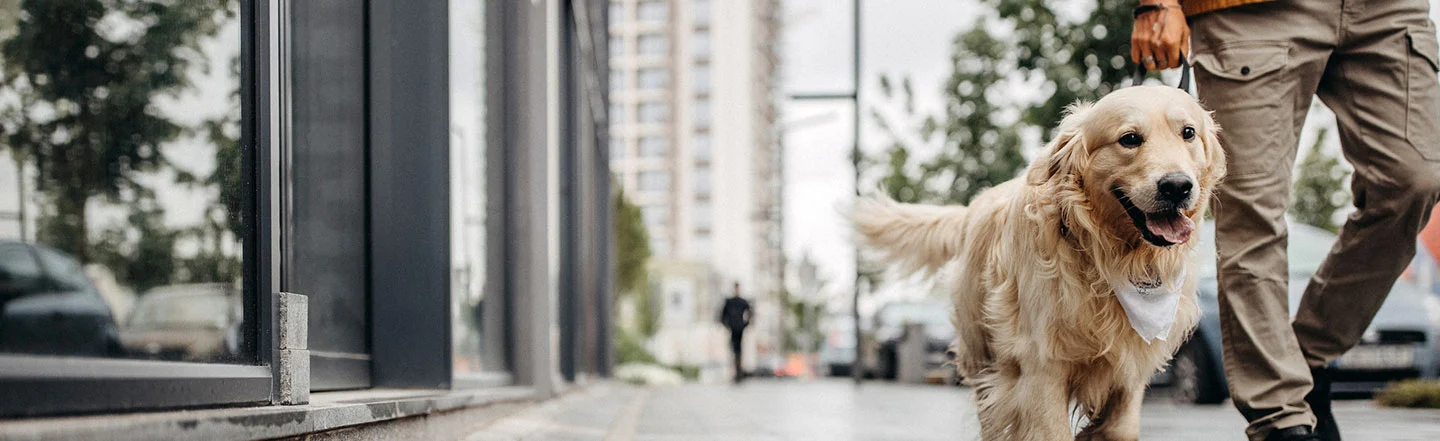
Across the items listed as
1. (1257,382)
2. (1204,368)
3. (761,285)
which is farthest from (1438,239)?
(761,285)

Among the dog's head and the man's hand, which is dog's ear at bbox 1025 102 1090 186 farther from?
the man's hand

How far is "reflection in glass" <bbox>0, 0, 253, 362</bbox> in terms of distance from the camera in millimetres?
1825

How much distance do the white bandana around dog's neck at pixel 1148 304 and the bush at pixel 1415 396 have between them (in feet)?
16.5

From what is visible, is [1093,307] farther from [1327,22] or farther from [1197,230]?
[1327,22]

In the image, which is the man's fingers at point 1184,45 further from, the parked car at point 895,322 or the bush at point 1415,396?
the parked car at point 895,322

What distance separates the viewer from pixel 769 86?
113 meters

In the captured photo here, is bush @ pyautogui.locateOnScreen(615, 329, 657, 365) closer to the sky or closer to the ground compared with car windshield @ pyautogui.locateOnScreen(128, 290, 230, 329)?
closer to the ground

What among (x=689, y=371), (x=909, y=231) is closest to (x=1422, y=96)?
(x=909, y=231)

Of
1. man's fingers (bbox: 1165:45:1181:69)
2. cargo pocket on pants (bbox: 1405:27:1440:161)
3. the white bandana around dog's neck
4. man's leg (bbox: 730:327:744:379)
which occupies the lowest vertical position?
man's leg (bbox: 730:327:744:379)

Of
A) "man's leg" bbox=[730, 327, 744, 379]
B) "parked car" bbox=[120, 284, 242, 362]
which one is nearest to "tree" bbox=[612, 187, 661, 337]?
"man's leg" bbox=[730, 327, 744, 379]

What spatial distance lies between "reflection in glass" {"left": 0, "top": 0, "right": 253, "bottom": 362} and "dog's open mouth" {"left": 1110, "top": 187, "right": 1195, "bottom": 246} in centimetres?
202

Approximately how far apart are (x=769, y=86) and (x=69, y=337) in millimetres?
111392

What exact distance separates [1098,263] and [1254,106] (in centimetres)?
84

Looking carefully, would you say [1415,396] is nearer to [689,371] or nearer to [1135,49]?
[1135,49]
